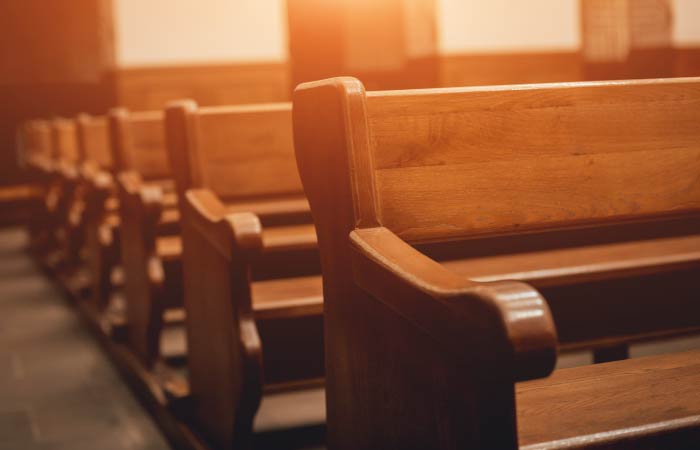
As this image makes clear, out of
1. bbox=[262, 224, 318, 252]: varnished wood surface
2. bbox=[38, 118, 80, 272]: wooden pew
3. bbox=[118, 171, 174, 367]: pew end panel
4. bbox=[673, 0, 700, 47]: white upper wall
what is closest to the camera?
bbox=[262, 224, 318, 252]: varnished wood surface

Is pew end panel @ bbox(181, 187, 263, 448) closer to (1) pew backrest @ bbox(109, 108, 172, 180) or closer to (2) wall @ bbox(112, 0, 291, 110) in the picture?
(1) pew backrest @ bbox(109, 108, 172, 180)

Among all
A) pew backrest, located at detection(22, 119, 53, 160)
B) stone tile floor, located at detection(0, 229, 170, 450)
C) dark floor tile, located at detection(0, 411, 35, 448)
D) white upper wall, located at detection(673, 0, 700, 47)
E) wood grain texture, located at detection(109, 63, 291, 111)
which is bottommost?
stone tile floor, located at detection(0, 229, 170, 450)

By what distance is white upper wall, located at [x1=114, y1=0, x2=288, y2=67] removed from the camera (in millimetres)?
7254

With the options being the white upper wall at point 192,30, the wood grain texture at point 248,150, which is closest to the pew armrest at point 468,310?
the wood grain texture at point 248,150

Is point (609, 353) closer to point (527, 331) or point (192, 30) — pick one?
point (527, 331)

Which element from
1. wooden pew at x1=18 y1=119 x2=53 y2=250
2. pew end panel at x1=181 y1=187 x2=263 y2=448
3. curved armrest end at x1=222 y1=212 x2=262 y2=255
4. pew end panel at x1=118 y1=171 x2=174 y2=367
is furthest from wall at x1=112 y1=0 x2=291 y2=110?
curved armrest end at x1=222 y1=212 x2=262 y2=255

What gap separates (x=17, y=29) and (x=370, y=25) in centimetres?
336

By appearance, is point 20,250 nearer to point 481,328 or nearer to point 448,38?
point 448,38

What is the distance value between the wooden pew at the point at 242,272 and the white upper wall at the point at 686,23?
5.10 meters

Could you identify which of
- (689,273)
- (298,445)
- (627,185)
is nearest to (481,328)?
(627,185)

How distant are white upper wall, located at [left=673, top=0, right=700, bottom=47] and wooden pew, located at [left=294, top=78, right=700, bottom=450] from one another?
5.93 m

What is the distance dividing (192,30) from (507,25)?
256 centimetres

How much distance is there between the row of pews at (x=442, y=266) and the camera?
3.68 ft

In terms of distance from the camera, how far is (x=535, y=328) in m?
0.93
